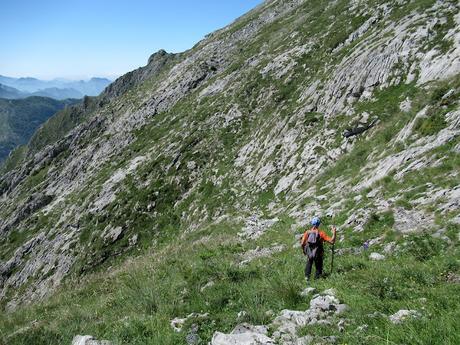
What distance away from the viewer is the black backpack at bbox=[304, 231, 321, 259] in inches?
471

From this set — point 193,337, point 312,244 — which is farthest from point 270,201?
point 193,337

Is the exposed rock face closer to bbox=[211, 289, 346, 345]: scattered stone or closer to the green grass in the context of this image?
the green grass

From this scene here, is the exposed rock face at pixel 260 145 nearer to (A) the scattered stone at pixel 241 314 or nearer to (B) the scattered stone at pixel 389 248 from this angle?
(B) the scattered stone at pixel 389 248

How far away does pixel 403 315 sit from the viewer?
676 cm

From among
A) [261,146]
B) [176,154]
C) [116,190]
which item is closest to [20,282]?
[116,190]

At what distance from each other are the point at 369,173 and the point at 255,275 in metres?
12.2

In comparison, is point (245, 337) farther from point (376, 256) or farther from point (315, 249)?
point (376, 256)

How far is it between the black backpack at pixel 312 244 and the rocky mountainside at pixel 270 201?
0.90 metres

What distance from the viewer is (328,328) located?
23.0ft

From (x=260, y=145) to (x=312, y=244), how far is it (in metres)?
27.4

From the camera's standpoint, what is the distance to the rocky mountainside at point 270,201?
28.6ft

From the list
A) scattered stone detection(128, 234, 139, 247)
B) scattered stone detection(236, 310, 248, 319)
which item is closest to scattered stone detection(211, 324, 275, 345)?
scattered stone detection(236, 310, 248, 319)

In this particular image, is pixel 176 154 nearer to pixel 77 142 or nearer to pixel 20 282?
pixel 20 282

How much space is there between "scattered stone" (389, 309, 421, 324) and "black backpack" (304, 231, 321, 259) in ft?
16.2
